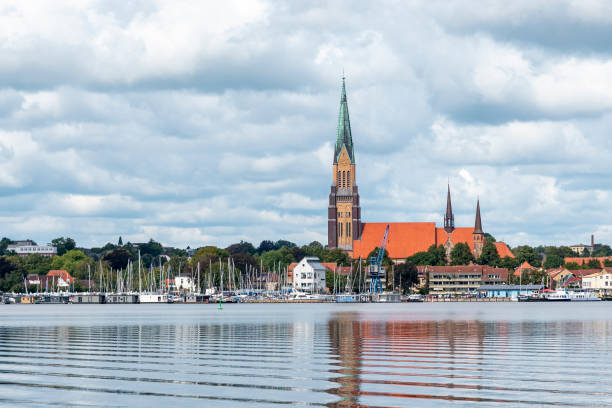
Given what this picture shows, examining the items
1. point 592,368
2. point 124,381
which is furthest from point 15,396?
point 592,368

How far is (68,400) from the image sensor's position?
27.6 metres

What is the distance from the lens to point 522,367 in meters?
35.3

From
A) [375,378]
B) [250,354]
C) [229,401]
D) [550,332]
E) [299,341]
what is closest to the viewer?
[229,401]

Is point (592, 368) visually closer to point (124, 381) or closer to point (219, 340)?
point (124, 381)

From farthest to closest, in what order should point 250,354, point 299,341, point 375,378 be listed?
point 299,341 → point 250,354 → point 375,378

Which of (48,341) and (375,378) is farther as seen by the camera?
(48,341)

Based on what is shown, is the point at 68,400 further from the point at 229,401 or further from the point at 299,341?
the point at 299,341

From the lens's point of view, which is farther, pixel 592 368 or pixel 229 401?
pixel 592 368

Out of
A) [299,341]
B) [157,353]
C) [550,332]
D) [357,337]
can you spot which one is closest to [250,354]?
[157,353]

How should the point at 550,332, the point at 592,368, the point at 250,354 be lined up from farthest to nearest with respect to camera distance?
the point at 550,332 < the point at 250,354 < the point at 592,368

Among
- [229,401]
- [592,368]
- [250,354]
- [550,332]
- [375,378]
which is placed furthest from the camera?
[550,332]

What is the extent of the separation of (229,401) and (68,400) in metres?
4.60

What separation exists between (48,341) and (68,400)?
2964cm

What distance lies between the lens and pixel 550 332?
6172 cm
